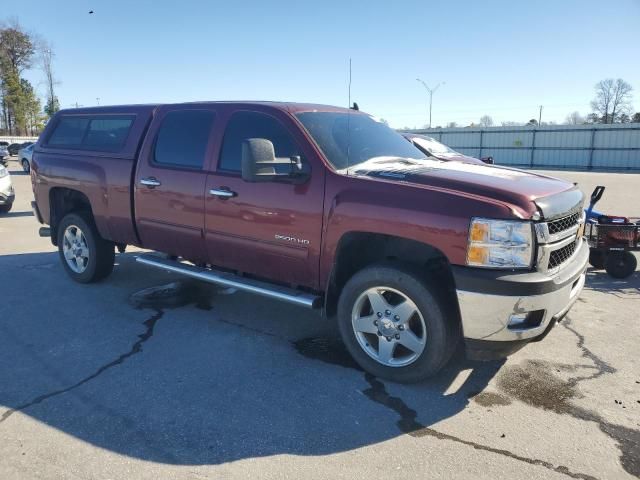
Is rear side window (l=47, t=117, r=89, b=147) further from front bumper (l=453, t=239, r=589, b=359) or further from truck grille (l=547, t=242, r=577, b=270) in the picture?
truck grille (l=547, t=242, r=577, b=270)

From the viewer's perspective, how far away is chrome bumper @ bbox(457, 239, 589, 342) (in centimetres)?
320

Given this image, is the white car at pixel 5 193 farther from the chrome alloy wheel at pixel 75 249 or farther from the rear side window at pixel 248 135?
the rear side window at pixel 248 135

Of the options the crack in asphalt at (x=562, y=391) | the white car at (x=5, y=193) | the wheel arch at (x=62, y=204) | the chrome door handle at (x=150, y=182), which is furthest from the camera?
the white car at (x=5, y=193)

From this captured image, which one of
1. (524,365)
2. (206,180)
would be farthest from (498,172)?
(206,180)

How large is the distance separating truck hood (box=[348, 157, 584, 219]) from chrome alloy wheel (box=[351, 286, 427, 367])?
833 millimetres

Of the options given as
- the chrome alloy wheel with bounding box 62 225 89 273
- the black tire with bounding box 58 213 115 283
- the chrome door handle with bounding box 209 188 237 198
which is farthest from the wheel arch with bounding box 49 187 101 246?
the chrome door handle with bounding box 209 188 237 198

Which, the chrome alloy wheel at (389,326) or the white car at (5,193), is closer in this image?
the chrome alloy wheel at (389,326)

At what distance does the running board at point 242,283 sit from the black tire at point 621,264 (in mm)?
4531

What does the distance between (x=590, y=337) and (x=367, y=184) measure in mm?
2640

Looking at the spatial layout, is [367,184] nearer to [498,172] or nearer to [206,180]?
[498,172]

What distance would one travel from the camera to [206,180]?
4.61m

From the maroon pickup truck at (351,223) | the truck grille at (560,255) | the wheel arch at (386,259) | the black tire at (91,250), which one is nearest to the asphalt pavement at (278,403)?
the maroon pickup truck at (351,223)

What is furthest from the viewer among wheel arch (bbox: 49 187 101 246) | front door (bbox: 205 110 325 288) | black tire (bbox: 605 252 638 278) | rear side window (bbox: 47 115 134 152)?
black tire (bbox: 605 252 638 278)

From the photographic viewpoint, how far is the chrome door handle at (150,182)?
4996mm
